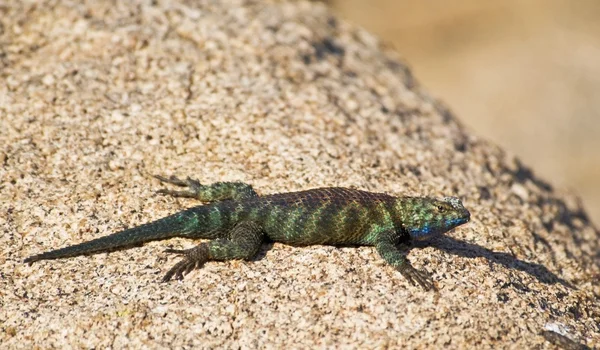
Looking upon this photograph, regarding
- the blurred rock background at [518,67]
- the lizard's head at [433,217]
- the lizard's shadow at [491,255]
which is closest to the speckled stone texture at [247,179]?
the lizard's shadow at [491,255]

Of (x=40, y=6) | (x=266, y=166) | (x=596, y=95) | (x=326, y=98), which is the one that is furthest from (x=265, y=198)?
(x=596, y=95)

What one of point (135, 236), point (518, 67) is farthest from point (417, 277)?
point (518, 67)

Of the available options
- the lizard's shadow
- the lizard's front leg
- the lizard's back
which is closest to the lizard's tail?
the lizard's back

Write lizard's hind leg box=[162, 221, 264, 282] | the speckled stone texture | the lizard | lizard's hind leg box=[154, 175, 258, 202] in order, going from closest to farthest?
the speckled stone texture
lizard's hind leg box=[162, 221, 264, 282]
the lizard
lizard's hind leg box=[154, 175, 258, 202]

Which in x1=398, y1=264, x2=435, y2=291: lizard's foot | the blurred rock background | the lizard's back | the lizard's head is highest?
the lizard's head

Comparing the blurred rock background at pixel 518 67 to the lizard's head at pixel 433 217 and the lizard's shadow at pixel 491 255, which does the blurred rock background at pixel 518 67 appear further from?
the lizard's head at pixel 433 217

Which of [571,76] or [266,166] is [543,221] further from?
[571,76]

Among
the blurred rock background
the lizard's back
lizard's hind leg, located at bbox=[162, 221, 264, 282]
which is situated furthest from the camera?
the blurred rock background

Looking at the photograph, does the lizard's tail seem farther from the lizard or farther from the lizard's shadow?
the lizard's shadow
